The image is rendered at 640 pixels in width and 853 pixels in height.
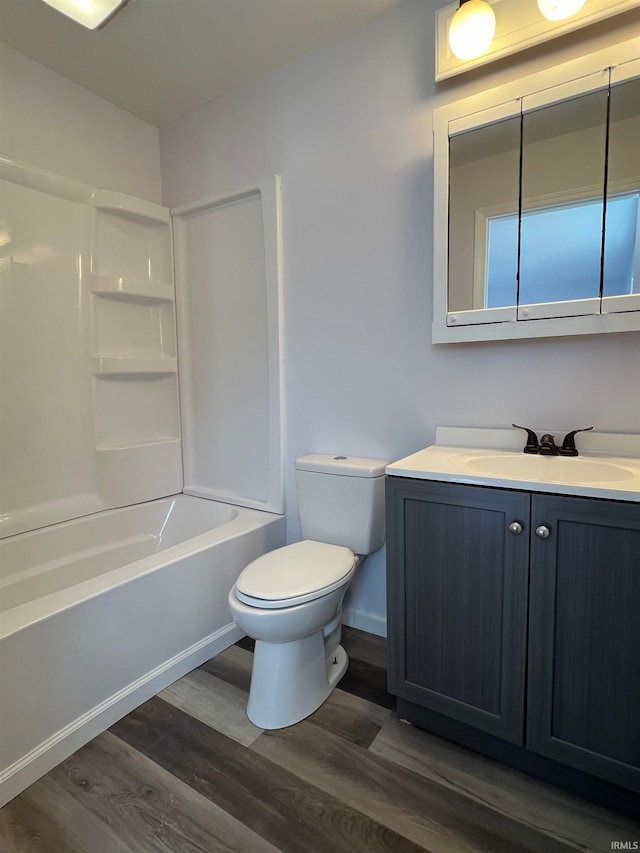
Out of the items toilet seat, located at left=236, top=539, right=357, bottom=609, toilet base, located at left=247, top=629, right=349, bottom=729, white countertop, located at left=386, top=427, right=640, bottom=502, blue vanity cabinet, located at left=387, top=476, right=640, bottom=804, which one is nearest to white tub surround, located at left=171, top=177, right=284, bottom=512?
toilet seat, located at left=236, top=539, right=357, bottom=609

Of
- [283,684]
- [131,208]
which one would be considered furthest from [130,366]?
[283,684]

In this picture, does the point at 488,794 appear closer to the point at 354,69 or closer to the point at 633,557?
the point at 633,557

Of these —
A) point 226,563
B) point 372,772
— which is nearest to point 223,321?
point 226,563

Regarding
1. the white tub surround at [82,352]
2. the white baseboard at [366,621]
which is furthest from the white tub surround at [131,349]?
the white baseboard at [366,621]

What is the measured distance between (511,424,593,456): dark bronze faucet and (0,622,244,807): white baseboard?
144 cm

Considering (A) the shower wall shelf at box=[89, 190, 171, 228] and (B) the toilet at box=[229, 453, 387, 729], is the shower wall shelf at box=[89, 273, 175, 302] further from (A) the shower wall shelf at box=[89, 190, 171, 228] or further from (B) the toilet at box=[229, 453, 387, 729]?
(B) the toilet at box=[229, 453, 387, 729]

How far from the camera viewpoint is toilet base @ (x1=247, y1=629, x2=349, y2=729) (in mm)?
1471

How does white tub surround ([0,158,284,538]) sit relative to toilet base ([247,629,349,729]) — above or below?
above

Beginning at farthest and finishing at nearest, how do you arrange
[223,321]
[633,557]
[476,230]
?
1. [223,321]
2. [476,230]
3. [633,557]

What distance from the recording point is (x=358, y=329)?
6.30 feet

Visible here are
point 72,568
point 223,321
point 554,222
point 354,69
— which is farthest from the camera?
point 223,321

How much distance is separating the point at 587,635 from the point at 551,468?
17.6 inches

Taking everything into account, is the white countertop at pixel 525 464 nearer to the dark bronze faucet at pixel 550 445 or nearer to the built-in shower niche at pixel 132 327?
the dark bronze faucet at pixel 550 445

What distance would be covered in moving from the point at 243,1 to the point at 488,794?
2.73m
